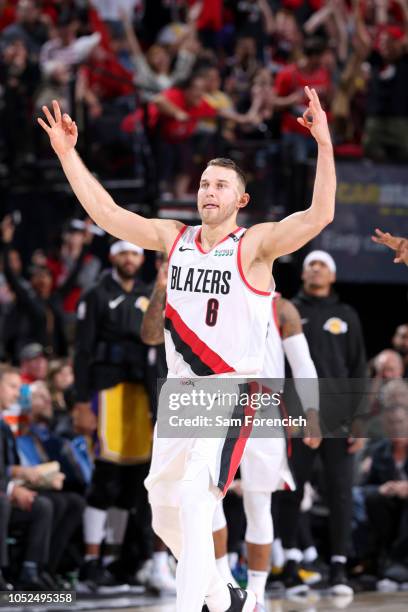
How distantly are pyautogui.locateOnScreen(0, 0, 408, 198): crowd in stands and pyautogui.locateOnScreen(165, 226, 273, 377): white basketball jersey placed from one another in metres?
5.69

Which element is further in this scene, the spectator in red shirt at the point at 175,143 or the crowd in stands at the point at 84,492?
the spectator in red shirt at the point at 175,143

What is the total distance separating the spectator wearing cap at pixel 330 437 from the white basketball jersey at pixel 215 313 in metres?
2.73

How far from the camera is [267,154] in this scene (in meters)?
13.0

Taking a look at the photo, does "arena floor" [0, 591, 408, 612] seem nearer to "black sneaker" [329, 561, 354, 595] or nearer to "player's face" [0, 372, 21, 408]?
"black sneaker" [329, 561, 354, 595]

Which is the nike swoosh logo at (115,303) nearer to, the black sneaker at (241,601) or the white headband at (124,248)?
the white headband at (124,248)

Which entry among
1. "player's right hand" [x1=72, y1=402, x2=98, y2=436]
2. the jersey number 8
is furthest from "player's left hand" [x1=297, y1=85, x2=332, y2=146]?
"player's right hand" [x1=72, y1=402, x2=98, y2=436]

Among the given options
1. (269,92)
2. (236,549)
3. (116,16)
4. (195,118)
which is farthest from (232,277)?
(116,16)

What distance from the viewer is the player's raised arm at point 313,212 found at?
649 cm

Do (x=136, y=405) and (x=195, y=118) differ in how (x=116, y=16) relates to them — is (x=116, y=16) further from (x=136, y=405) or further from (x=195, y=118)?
(x=136, y=405)

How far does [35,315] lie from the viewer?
1226 centimetres

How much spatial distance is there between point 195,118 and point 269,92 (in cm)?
186

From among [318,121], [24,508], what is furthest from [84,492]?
[318,121]

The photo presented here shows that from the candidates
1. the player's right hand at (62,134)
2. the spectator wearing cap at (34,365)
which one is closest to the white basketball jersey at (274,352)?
the player's right hand at (62,134)

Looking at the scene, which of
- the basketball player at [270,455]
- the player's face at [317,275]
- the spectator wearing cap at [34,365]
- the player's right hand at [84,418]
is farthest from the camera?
the spectator wearing cap at [34,365]
